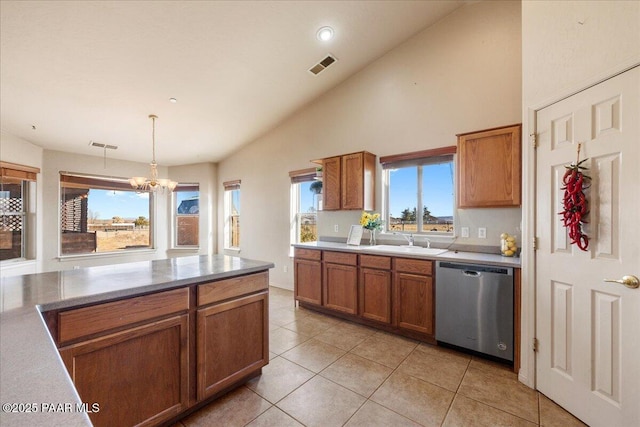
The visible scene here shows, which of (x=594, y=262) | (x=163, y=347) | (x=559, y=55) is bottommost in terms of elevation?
(x=163, y=347)

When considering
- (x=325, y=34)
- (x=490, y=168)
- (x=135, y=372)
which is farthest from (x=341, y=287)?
(x=325, y=34)

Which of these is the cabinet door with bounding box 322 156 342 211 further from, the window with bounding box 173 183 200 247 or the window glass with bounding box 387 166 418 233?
the window with bounding box 173 183 200 247

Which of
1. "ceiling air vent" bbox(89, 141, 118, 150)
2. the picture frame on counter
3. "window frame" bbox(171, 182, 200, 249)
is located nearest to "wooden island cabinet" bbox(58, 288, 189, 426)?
the picture frame on counter

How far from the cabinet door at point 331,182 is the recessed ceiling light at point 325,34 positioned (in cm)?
150

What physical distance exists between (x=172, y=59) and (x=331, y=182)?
97.4 inches

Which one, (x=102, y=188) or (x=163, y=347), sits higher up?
(x=102, y=188)

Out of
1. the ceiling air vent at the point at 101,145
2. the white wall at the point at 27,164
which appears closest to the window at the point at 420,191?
the ceiling air vent at the point at 101,145

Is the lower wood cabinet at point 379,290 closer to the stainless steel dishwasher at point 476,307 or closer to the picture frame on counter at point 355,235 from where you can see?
the stainless steel dishwasher at point 476,307

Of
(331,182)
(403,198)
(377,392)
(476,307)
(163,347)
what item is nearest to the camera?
(163,347)

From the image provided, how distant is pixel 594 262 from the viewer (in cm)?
173

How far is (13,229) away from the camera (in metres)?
4.29

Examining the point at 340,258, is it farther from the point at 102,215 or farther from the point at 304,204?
the point at 102,215

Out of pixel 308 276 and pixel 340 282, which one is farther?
pixel 308 276

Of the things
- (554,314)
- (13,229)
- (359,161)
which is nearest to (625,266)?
(554,314)
